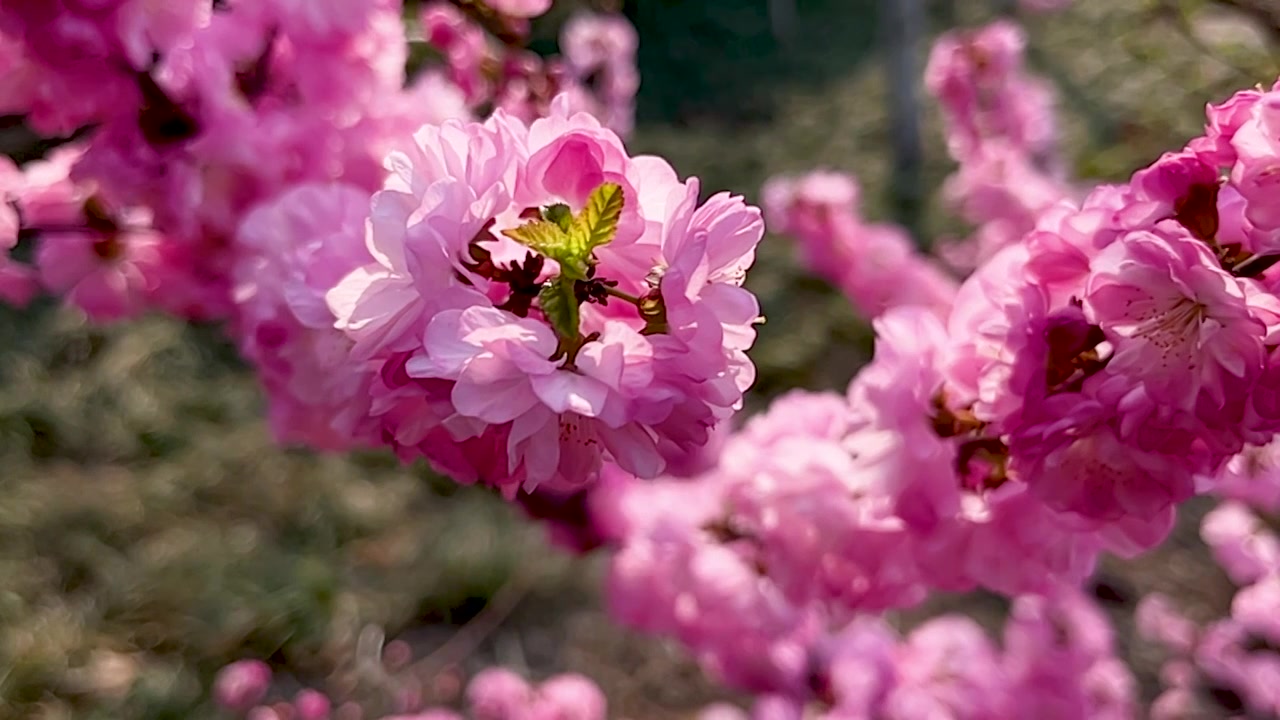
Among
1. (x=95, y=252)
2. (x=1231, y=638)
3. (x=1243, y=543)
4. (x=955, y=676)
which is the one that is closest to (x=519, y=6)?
(x=95, y=252)

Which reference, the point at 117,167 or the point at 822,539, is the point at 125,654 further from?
the point at 822,539

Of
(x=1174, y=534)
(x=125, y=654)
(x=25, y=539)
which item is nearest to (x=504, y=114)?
(x=125, y=654)

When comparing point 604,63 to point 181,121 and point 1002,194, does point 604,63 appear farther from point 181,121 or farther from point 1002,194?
point 181,121

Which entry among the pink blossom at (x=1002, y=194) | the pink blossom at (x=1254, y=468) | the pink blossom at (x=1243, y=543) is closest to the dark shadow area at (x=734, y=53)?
the pink blossom at (x=1002, y=194)

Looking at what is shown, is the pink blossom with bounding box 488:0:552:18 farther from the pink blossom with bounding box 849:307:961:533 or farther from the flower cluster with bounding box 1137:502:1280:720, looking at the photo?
the flower cluster with bounding box 1137:502:1280:720

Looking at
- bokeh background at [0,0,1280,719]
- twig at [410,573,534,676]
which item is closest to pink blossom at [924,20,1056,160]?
bokeh background at [0,0,1280,719]

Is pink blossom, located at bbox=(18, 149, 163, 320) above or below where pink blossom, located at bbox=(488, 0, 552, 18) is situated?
below
